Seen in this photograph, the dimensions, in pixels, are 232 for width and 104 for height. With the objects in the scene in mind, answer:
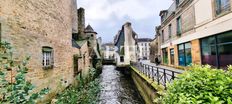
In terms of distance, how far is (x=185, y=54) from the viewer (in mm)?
16109

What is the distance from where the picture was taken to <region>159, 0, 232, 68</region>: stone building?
9.88m

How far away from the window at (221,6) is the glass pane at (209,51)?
5.79 feet

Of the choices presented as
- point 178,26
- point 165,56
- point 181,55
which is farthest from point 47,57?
point 165,56

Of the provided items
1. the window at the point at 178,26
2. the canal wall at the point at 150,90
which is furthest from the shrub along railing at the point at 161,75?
the window at the point at 178,26

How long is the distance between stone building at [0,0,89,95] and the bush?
2.96 metres

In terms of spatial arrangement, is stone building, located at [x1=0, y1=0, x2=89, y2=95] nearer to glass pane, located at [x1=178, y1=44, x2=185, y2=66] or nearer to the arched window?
the arched window

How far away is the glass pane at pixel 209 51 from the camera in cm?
1130

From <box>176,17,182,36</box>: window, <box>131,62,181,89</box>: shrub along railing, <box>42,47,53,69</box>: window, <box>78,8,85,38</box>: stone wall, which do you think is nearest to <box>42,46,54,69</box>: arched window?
<box>42,47,53,69</box>: window

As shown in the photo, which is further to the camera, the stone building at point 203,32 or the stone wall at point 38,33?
the stone building at point 203,32

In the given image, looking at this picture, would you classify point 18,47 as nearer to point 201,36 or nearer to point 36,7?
point 36,7

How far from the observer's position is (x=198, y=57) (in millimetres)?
13344

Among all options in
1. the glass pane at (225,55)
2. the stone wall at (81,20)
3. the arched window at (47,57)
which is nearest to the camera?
the arched window at (47,57)

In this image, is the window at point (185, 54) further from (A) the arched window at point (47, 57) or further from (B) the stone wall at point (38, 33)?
(A) the arched window at point (47, 57)

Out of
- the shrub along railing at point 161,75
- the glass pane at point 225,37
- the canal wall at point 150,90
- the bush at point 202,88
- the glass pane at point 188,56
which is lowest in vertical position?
the canal wall at point 150,90
